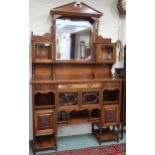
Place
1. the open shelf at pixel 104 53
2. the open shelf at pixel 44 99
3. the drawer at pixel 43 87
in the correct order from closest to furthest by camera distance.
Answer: the drawer at pixel 43 87 < the open shelf at pixel 44 99 < the open shelf at pixel 104 53

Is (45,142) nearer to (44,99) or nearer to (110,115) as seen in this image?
(44,99)

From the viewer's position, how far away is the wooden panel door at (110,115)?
3201mm

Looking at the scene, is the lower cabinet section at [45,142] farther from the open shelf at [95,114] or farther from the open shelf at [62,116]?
the open shelf at [95,114]

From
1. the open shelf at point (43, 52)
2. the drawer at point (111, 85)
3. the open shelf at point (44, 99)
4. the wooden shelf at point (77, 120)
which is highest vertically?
the open shelf at point (43, 52)

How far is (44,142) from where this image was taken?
307 cm

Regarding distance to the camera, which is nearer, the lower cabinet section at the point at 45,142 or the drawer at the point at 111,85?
the lower cabinet section at the point at 45,142

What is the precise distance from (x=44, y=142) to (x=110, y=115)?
1.11 meters

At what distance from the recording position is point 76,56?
3295 mm

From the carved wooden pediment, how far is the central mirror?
0.14 m

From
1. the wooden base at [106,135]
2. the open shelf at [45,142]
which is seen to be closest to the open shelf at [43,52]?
the open shelf at [45,142]
